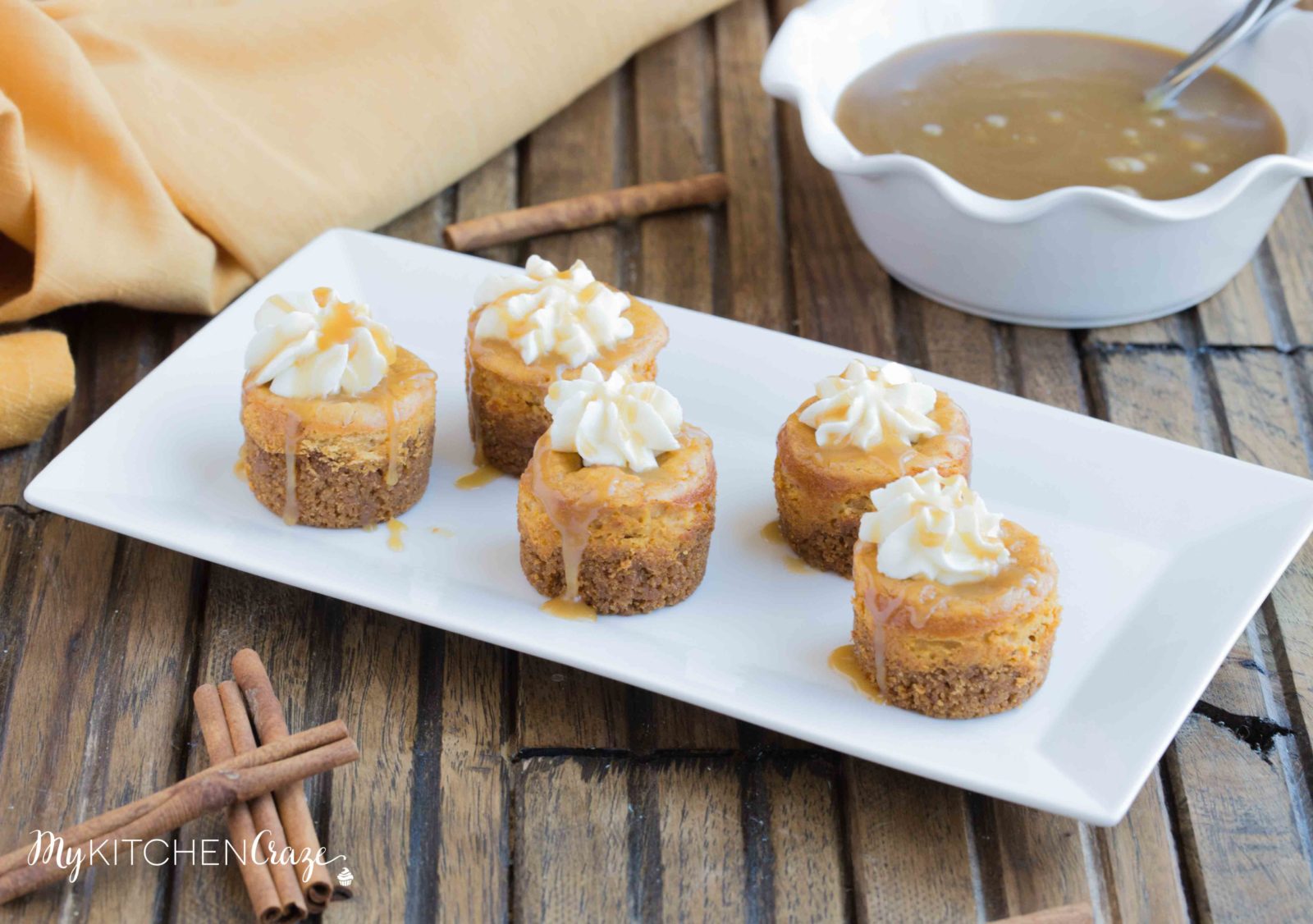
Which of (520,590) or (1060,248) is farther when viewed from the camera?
(1060,248)

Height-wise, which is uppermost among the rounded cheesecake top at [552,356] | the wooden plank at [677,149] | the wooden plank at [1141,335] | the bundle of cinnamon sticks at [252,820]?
the rounded cheesecake top at [552,356]

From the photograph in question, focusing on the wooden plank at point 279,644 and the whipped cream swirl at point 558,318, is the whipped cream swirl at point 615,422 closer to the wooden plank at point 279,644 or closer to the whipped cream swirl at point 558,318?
the whipped cream swirl at point 558,318

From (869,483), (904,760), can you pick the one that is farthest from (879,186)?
(904,760)

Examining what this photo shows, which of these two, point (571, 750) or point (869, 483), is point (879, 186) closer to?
point (869, 483)

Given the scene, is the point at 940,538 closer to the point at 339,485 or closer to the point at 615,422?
the point at 615,422

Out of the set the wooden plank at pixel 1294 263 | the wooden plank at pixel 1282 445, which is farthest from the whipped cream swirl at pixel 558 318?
the wooden plank at pixel 1294 263

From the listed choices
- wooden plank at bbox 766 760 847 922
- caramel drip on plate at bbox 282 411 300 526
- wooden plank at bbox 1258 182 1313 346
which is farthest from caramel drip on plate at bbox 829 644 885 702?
wooden plank at bbox 1258 182 1313 346

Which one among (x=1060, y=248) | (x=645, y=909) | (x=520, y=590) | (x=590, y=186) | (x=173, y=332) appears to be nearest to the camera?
(x=645, y=909)
